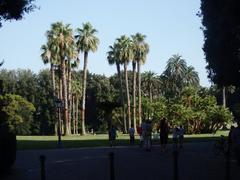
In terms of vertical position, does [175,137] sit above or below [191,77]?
below

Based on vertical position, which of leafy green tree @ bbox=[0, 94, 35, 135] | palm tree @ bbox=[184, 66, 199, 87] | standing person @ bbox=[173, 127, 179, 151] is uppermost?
palm tree @ bbox=[184, 66, 199, 87]

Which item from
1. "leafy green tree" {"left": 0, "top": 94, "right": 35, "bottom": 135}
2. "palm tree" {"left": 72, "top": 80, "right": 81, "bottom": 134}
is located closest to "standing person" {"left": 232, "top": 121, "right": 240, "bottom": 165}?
"leafy green tree" {"left": 0, "top": 94, "right": 35, "bottom": 135}

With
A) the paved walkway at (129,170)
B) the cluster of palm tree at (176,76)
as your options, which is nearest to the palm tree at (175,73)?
the cluster of palm tree at (176,76)

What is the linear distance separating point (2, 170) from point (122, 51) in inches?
2696

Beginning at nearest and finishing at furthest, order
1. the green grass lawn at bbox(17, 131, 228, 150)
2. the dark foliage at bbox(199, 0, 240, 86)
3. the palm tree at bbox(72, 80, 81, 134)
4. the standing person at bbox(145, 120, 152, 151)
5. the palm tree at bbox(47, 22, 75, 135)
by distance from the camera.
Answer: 1. the dark foliage at bbox(199, 0, 240, 86)
2. the standing person at bbox(145, 120, 152, 151)
3. the green grass lawn at bbox(17, 131, 228, 150)
4. the palm tree at bbox(47, 22, 75, 135)
5. the palm tree at bbox(72, 80, 81, 134)

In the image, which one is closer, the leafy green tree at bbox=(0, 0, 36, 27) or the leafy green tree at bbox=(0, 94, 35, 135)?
the leafy green tree at bbox=(0, 0, 36, 27)

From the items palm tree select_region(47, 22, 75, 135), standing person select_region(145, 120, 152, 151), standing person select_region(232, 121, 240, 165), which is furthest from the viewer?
palm tree select_region(47, 22, 75, 135)

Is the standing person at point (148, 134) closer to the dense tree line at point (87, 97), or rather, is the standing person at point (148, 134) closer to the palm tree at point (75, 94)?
the dense tree line at point (87, 97)

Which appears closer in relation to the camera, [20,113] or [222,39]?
[222,39]

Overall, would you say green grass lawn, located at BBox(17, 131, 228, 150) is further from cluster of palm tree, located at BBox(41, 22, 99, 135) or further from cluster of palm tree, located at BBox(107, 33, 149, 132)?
cluster of palm tree, located at BBox(107, 33, 149, 132)

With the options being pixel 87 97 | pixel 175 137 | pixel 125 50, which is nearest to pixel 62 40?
pixel 125 50

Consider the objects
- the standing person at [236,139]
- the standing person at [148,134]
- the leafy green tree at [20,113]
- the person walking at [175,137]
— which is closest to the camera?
the standing person at [236,139]

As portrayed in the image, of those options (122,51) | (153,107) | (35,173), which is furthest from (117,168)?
(153,107)

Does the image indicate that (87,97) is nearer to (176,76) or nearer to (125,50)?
(176,76)
